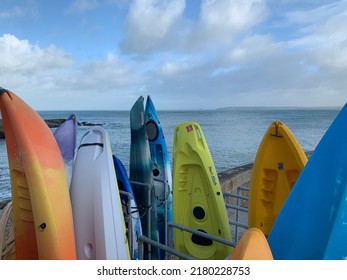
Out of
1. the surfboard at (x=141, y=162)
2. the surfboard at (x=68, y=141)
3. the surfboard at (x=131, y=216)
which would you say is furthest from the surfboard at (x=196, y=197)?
the surfboard at (x=68, y=141)

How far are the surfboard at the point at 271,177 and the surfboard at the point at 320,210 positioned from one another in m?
0.73

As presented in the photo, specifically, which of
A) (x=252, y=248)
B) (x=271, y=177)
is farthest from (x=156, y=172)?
(x=252, y=248)

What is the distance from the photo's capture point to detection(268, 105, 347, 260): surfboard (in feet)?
5.32

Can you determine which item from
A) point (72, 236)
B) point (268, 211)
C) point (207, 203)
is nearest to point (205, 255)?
point (207, 203)

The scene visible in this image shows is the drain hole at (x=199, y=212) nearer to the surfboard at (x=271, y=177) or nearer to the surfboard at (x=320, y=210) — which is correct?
the surfboard at (x=271, y=177)

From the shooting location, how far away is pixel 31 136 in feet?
5.96

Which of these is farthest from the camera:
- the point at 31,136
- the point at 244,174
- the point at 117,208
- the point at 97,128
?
the point at 244,174

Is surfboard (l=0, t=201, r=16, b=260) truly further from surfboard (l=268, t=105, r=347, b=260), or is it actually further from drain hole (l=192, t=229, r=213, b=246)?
surfboard (l=268, t=105, r=347, b=260)

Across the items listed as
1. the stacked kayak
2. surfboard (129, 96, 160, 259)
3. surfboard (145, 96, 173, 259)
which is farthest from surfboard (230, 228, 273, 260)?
surfboard (145, 96, 173, 259)

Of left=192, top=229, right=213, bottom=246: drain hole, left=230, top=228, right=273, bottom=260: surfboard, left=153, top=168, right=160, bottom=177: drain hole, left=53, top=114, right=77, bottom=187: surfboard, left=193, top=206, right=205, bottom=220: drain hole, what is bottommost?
left=192, top=229, right=213, bottom=246: drain hole

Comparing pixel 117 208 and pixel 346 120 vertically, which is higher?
pixel 346 120

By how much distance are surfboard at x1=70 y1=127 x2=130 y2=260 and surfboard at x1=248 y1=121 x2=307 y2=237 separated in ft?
4.00

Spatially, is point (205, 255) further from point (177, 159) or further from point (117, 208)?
point (117, 208)
